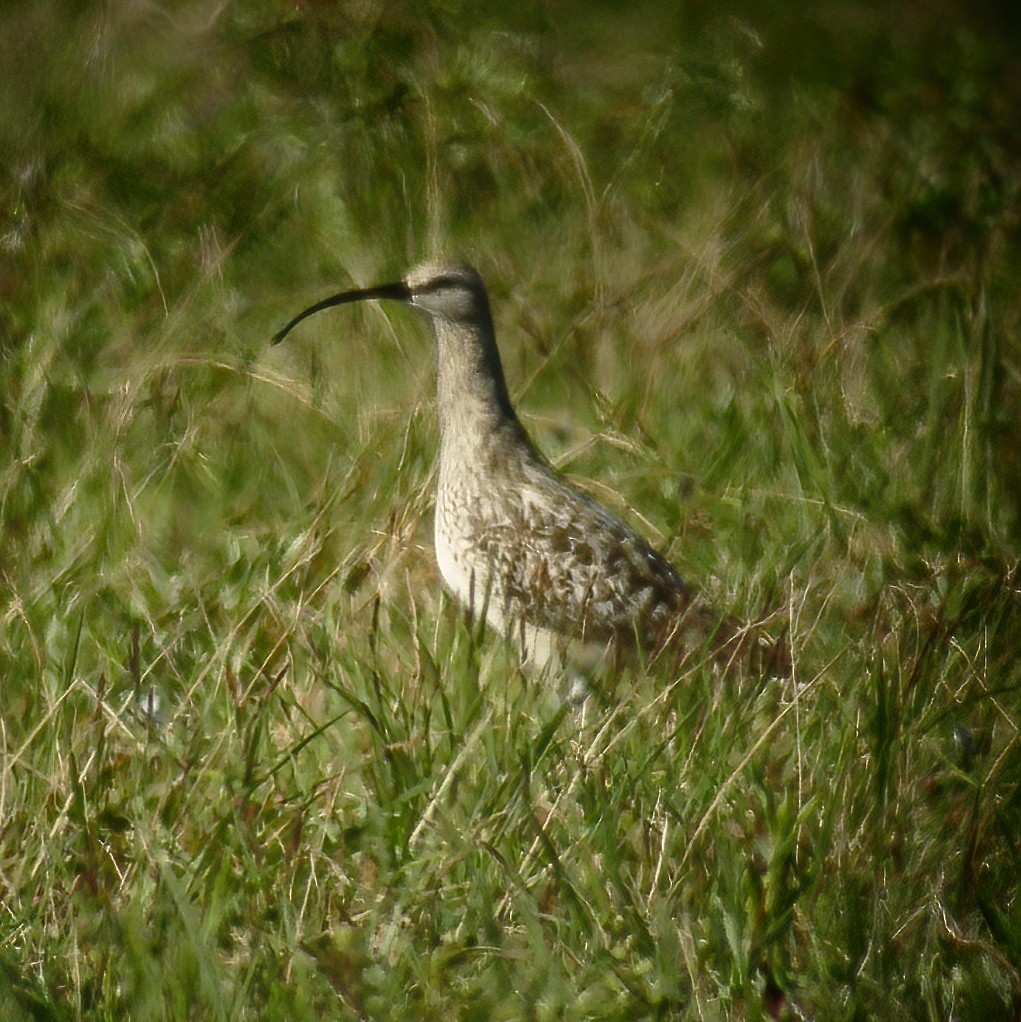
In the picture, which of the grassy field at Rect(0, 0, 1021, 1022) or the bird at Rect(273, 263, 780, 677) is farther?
the bird at Rect(273, 263, 780, 677)

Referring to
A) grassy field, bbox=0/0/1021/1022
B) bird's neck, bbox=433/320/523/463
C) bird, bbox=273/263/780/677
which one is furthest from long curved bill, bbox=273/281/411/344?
grassy field, bbox=0/0/1021/1022

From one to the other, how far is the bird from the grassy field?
0.45ft

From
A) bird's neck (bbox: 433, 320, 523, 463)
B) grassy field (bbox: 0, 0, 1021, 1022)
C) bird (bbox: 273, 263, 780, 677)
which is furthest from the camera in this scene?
bird's neck (bbox: 433, 320, 523, 463)

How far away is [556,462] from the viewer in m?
4.52

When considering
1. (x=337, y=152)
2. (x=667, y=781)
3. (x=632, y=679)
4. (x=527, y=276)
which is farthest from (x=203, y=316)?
(x=667, y=781)

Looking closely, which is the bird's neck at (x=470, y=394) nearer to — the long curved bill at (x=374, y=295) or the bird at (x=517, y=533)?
the bird at (x=517, y=533)

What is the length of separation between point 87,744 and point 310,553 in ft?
2.86

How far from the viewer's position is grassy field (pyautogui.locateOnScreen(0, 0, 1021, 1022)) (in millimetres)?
2594

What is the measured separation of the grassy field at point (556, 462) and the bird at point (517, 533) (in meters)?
0.14

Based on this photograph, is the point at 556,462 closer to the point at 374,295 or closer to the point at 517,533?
the point at 517,533

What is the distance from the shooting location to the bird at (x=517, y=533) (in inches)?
155

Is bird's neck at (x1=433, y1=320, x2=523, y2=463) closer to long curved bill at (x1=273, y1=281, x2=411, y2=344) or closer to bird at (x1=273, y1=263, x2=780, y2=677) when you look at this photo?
bird at (x1=273, y1=263, x2=780, y2=677)

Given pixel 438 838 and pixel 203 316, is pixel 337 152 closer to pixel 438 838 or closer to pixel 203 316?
pixel 203 316

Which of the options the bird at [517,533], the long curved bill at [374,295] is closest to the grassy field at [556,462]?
the bird at [517,533]
